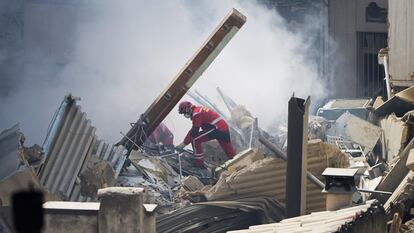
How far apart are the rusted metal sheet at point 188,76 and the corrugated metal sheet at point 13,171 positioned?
15.3 feet

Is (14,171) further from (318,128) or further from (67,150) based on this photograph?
(318,128)

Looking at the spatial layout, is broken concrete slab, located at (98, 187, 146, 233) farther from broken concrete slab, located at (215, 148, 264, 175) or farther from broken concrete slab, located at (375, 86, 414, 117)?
broken concrete slab, located at (375, 86, 414, 117)

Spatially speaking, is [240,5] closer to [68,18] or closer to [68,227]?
[68,18]

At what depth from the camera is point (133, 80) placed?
78.0ft

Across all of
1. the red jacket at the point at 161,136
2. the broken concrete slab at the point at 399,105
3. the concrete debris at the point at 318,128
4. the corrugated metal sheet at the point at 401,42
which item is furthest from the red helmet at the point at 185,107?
the corrugated metal sheet at the point at 401,42

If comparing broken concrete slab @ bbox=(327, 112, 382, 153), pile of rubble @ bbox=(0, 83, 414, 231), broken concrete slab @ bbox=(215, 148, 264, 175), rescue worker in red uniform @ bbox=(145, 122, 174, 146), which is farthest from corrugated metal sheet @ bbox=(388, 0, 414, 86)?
rescue worker in red uniform @ bbox=(145, 122, 174, 146)

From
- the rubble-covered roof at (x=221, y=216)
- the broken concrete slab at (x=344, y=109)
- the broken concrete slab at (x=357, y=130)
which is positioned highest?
the broken concrete slab at (x=344, y=109)

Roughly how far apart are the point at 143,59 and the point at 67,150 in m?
11.6

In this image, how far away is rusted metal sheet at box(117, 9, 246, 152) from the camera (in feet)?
53.6

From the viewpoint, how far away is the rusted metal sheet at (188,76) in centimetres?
1634

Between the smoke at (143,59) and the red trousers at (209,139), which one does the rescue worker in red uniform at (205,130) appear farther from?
the smoke at (143,59)

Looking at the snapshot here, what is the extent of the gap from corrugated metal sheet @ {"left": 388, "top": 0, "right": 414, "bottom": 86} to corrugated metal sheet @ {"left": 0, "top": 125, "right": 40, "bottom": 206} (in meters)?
7.31

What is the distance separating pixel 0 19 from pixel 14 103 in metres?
2.02

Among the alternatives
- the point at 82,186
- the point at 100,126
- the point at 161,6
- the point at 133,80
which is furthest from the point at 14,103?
the point at 82,186
